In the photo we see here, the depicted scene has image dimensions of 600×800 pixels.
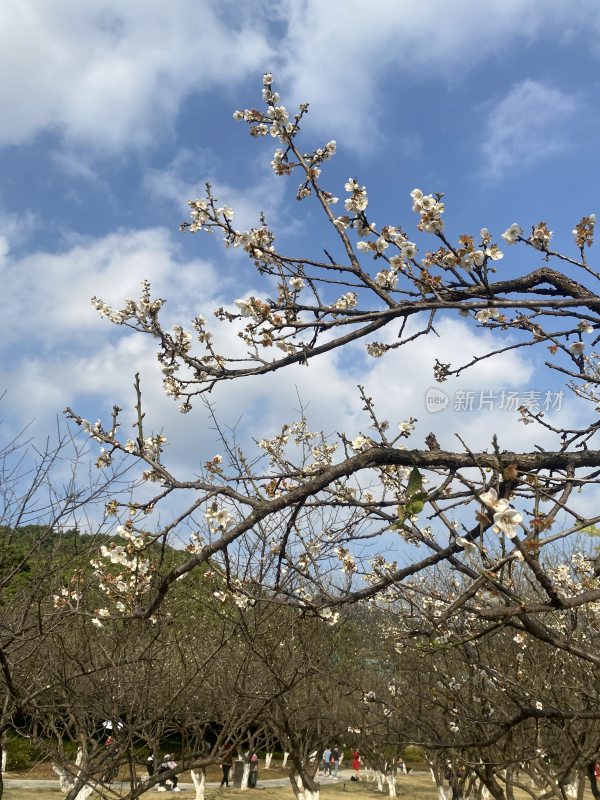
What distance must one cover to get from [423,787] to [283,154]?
86.4ft

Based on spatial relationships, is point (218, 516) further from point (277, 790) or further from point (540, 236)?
point (277, 790)

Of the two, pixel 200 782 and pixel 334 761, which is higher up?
pixel 200 782

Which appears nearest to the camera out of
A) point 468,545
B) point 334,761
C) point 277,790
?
→ point 468,545

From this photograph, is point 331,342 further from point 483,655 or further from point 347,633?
point 347,633

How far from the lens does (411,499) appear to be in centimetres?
230

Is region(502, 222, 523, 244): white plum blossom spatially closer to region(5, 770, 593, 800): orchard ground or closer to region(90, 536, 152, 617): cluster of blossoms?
region(90, 536, 152, 617): cluster of blossoms

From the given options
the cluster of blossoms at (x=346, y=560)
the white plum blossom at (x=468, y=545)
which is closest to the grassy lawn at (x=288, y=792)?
the cluster of blossoms at (x=346, y=560)

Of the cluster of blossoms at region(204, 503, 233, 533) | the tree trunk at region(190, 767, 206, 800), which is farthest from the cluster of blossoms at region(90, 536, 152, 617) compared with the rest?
the tree trunk at region(190, 767, 206, 800)

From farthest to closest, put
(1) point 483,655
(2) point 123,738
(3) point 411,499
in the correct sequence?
1. (1) point 483,655
2. (2) point 123,738
3. (3) point 411,499

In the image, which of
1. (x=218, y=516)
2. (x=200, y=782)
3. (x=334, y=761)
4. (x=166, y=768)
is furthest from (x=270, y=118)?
(x=334, y=761)

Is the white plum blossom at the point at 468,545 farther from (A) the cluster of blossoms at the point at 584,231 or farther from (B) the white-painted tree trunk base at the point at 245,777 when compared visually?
(B) the white-painted tree trunk base at the point at 245,777

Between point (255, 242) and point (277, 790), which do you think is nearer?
point (255, 242)

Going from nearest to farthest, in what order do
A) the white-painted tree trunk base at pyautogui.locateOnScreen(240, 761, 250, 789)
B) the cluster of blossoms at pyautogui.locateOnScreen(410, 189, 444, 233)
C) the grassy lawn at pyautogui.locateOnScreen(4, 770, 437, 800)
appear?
the cluster of blossoms at pyautogui.locateOnScreen(410, 189, 444, 233)
the grassy lawn at pyautogui.locateOnScreen(4, 770, 437, 800)
the white-painted tree trunk base at pyautogui.locateOnScreen(240, 761, 250, 789)

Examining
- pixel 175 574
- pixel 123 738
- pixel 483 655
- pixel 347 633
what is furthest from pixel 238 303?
pixel 347 633
